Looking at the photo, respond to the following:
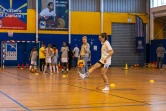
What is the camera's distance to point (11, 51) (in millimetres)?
37750

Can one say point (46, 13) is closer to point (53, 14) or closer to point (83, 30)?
point (53, 14)

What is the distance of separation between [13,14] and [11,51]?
155 inches

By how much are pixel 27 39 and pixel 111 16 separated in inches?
400

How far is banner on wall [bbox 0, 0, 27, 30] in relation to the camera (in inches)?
1491

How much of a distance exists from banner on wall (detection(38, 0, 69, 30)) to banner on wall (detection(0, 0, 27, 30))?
1.71m

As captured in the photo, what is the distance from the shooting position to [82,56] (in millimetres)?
19719

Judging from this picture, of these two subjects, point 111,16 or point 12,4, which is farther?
point 111,16

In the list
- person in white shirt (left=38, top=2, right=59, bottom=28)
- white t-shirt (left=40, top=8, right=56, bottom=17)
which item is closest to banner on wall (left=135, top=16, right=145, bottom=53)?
person in white shirt (left=38, top=2, right=59, bottom=28)

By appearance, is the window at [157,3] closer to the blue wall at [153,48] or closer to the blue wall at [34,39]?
the blue wall at [153,48]

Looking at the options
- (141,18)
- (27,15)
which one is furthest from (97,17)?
(27,15)

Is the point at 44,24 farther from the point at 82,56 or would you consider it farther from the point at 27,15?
the point at 82,56

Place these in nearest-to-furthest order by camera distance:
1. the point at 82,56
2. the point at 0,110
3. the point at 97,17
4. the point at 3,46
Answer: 1. the point at 0,110
2. the point at 82,56
3. the point at 3,46
4. the point at 97,17

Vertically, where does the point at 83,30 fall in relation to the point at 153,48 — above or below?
above

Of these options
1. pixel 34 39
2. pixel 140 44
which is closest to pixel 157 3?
pixel 140 44
